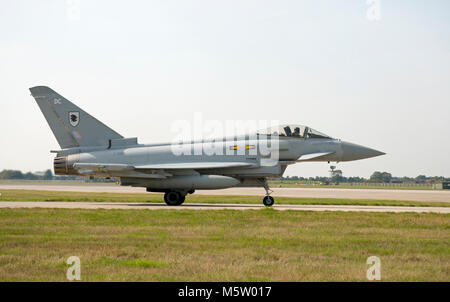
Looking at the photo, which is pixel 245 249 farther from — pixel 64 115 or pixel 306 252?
pixel 64 115

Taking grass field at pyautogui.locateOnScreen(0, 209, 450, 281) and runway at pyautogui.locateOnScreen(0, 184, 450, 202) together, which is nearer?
grass field at pyautogui.locateOnScreen(0, 209, 450, 281)

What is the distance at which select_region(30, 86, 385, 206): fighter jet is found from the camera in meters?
22.8

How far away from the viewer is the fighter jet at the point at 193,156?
74.8 feet

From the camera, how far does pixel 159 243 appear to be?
10289 mm

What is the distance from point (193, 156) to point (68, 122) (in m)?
5.90

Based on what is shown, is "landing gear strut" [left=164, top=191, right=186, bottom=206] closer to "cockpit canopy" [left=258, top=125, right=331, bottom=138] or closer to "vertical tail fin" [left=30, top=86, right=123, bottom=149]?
"vertical tail fin" [left=30, top=86, right=123, bottom=149]

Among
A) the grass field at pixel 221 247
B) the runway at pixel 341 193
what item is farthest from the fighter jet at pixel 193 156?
the runway at pixel 341 193

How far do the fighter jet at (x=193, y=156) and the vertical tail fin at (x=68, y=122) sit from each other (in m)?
0.04

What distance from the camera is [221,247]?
987cm

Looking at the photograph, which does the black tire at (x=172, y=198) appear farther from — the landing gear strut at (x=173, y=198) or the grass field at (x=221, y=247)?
the grass field at (x=221, y=247)

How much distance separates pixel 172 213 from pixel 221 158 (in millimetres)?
6776

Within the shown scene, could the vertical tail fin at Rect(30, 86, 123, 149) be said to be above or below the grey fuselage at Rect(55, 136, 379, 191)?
above

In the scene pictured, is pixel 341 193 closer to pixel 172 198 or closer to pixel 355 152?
pixel 355 152

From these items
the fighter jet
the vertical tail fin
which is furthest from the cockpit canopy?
the vertical tail fin
